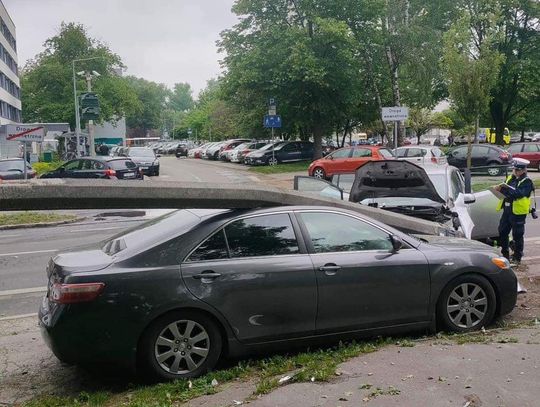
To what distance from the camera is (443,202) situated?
29.2 feet

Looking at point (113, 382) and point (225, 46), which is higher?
point (225, 46)

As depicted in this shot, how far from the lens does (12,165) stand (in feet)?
78.2

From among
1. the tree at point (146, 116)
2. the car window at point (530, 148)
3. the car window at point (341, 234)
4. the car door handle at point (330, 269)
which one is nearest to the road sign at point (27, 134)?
the car window at point (341, 234)

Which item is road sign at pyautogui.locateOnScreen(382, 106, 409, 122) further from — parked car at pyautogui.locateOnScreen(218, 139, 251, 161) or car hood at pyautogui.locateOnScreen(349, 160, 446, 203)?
parked car at pyautogui.locateOnScreen(218, 139, 251, 161)

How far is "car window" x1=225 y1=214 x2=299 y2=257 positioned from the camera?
16.2 ft

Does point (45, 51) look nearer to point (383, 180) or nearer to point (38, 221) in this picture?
point (38, 221)

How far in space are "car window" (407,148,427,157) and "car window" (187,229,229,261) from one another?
21611 mm

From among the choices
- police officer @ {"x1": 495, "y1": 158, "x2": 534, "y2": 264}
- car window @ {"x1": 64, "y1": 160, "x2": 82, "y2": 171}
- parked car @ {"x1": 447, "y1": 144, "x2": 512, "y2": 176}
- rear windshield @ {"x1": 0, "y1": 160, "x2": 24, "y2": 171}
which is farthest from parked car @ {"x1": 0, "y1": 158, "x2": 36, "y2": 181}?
police officer @ {"x1": 495, "y1": 158, "x2": 534, "y2": 264}

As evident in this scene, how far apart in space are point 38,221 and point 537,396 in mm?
14728

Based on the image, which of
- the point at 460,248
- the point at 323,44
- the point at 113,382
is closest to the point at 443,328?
the point at 460,248

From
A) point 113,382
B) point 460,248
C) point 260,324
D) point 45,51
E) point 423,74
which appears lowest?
point 113,382

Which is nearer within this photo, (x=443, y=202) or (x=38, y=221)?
(x=443, y=202)

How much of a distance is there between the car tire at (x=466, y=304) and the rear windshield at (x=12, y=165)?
21993 millimetres

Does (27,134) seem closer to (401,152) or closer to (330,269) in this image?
(401,152)
